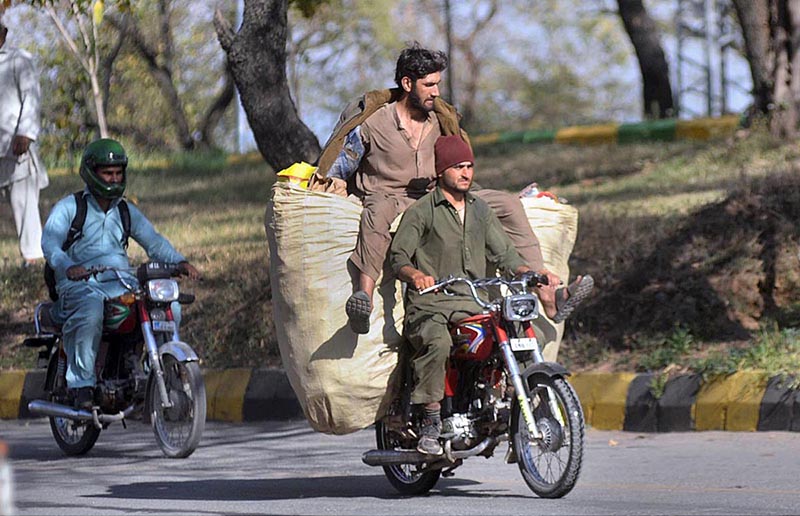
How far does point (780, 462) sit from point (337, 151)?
273 cm

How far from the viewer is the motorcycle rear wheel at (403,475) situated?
744 cm

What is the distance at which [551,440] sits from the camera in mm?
6750

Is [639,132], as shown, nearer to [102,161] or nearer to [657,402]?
[657,402]

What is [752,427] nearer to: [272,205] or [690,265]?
[690,265]

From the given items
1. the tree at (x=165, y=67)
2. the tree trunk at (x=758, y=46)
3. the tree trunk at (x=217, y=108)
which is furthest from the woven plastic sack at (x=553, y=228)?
the tree trunk at (x=217, y=108)

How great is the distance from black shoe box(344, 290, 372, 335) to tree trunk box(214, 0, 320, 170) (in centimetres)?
582

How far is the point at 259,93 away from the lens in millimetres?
12625

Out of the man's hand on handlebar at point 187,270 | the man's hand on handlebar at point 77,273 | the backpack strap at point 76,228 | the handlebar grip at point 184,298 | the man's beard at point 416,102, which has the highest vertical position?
the man's beard at point 416,102

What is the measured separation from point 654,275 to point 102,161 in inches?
168

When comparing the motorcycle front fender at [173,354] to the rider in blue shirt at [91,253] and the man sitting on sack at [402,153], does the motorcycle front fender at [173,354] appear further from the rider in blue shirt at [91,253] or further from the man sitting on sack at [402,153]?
the man sitting on sack at [402,153]

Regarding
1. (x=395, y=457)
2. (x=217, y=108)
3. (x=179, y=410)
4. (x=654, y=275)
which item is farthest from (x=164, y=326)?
(x=217, y=108)

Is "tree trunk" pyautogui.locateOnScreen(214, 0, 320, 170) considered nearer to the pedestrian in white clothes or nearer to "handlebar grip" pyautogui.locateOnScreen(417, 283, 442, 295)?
the pedestrian in white clothes

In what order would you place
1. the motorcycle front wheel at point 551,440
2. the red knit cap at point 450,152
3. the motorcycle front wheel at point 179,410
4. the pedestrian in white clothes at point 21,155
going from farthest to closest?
the pedestrian in white clothes at point 21,155
the motorcycle front wheel at point 179,410
the red knit cap at point 450,152
the motorcycle front wheel at point 551,440

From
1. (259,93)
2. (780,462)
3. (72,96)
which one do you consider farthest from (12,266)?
(72,96)
